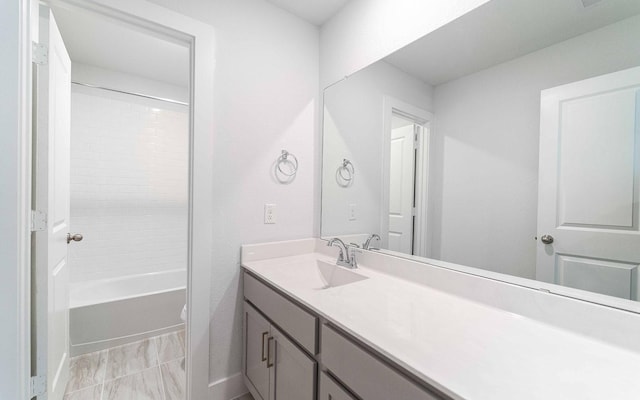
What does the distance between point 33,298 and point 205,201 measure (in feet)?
2.58

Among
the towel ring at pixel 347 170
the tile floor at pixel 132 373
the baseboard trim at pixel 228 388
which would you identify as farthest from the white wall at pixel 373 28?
the tile floor at pixel 132 373

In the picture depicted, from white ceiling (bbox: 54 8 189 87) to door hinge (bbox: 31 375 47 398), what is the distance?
1.86m

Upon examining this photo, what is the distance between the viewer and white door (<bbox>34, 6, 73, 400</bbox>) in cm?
113

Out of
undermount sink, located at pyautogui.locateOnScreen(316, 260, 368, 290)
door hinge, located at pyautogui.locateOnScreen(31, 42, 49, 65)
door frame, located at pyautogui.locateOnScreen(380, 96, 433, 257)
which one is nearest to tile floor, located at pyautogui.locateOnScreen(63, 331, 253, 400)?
undermount sink, located at pyautogui.locateOnScreen(316, 260, 368, 290)

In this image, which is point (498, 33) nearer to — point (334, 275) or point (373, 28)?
point (373, 28)

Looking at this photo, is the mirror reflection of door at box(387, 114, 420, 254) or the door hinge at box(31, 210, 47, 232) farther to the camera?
the mirror reflection of door at box(387, 114, 420, 254)

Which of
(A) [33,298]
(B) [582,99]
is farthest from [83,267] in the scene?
(B) [582,99]

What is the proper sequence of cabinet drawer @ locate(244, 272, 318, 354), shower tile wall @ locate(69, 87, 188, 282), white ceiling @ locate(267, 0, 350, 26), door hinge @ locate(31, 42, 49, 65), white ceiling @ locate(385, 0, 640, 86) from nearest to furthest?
white ceiling @ locate(385, 0, 640, 86), cabinet drawer @ locate(244, 272, 318, 354), door hinge @ locate(31, 42, 49, 65), white ceiling @ locate(267, 0, 350, 26), shower tile wall @ locate(69, 87, 188, 282)

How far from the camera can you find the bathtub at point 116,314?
195cm

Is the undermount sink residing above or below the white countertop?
below

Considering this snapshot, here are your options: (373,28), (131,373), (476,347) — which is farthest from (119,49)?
(476,347)

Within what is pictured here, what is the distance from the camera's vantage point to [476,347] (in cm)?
67

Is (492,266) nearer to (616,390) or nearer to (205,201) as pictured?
(616,390)

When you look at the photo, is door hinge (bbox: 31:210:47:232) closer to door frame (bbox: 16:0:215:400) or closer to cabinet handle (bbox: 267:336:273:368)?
door frame (bbox: 16:0:215:400)
